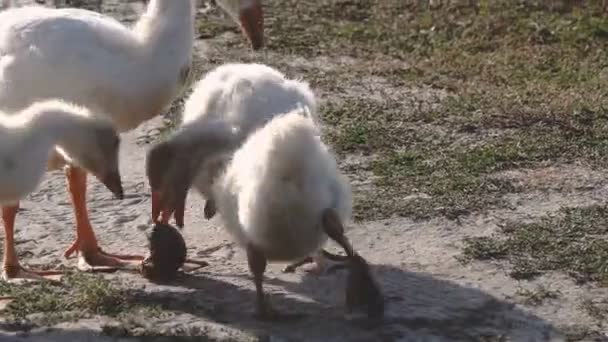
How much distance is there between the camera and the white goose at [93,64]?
20.6 feet

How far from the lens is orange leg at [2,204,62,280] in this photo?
6.12m

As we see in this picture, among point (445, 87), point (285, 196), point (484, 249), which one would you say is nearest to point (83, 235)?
point (285, 196)

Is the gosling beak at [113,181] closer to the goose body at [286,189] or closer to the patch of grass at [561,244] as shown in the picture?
the goose body at [286,189]

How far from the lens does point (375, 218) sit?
21.7ft

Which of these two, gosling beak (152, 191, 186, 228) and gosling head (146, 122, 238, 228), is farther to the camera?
gosling beak (152, 191, 186, 228)

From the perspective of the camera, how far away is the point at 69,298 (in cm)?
572

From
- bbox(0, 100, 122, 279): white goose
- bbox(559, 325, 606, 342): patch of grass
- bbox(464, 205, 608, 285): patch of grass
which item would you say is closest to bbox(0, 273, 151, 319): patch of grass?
bbox(0, 100, 122, 279): white goose

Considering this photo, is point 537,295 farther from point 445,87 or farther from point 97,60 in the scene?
point 445,87

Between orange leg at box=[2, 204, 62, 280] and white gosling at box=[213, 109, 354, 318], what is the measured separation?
1.13m

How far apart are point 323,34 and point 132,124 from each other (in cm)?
401

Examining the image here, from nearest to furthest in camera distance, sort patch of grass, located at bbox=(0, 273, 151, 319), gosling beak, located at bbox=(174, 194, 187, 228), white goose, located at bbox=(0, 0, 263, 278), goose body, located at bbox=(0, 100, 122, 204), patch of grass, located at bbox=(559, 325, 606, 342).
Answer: patch of grass, located at bbox=(559, 325, 606, 342)
patch of grass, located at bbox=(0, 273, 151, 319)
goose body, located at bbox=(0, 100, 122, 204)
gosling beak, located at bbox=(174, 194, 187, 228)
white goose, located at bbox=(0, 0, 263, 278)

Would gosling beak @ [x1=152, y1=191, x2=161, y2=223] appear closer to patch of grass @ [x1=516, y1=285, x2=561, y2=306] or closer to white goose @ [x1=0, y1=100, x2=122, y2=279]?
white goose @ [x1=0, y1=100, x2=122, y2=279]

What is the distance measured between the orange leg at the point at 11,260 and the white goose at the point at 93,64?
1.10 ft

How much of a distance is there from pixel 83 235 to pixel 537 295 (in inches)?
87.5
